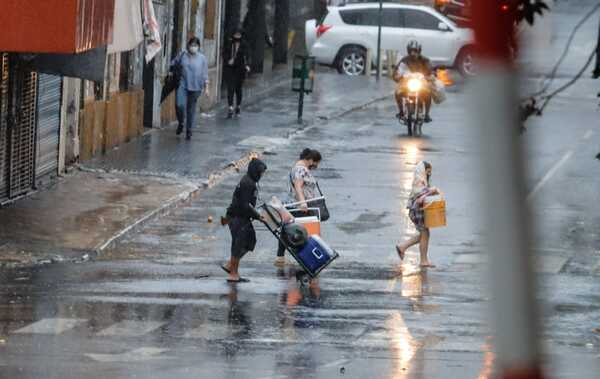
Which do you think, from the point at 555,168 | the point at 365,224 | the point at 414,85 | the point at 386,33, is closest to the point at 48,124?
the point at 365,224

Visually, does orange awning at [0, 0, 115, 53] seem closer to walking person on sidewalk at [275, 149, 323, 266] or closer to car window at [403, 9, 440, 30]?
walking person on sidewalk at [275, 149, 323, 266]

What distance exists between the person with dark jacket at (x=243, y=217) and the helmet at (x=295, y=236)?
379 millimetres

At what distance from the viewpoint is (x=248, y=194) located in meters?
15.8

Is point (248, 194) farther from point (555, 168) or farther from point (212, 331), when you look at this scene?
point (555, 168)

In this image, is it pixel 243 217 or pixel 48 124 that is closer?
pixel 243 217

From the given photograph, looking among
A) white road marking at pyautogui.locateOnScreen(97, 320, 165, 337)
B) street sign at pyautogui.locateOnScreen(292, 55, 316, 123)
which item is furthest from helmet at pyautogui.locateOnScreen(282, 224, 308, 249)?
street sign at pyautogui.locateOnScreen(292, 55, 316, 123)

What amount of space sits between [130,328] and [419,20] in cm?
3155

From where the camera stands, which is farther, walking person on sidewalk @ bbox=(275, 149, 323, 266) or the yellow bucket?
the yellow bucket

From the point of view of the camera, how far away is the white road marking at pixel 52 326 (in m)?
12.4

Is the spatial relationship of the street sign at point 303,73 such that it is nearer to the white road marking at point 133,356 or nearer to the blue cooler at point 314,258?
the blue cooler at point 314,258

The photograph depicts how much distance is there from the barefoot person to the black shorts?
2.41 m

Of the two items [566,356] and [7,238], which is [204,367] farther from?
[7,238]

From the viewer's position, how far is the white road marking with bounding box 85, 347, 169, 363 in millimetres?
11219

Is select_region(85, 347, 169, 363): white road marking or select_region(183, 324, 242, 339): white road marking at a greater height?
select_region(85, 347, 169, 363): white road marking
